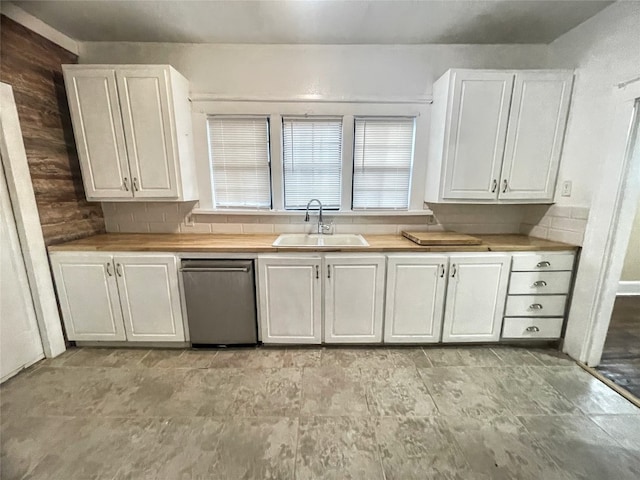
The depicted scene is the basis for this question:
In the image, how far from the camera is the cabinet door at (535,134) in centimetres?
203

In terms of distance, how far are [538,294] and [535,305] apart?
0.10 metres

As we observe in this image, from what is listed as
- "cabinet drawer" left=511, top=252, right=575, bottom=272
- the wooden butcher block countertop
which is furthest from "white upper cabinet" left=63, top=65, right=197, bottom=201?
"cabinet drawer" left=511, top=252, right=575, bottom=272

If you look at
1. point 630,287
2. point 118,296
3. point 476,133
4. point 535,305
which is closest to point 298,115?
point 476,133

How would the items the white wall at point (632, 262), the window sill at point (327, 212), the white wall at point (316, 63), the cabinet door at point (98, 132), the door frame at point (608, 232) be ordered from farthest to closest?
the white wall at point (632, 262) → the window sill at point (327, 212) → the white wall at point (316, 63) → the cabinet door at point (98, 132) → the door frame at point (608, 232)

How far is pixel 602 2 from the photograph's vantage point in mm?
1752

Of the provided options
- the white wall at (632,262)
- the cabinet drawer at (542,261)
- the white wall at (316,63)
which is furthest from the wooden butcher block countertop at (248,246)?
the white wall at (632,262)

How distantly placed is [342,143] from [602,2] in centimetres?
199

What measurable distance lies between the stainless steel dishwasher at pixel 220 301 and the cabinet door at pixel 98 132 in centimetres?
96

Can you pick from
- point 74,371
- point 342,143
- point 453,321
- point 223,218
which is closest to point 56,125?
point 223,218

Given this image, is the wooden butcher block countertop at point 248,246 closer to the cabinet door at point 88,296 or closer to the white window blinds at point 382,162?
the cabinet door at point 88,296

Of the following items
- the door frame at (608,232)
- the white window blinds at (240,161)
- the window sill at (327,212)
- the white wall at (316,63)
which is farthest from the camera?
the window sill at (327,212)

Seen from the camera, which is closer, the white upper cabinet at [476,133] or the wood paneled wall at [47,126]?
the wood paneled wall at [47,126]

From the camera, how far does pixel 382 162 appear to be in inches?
97.5

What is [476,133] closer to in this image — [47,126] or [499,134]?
[499,134]
